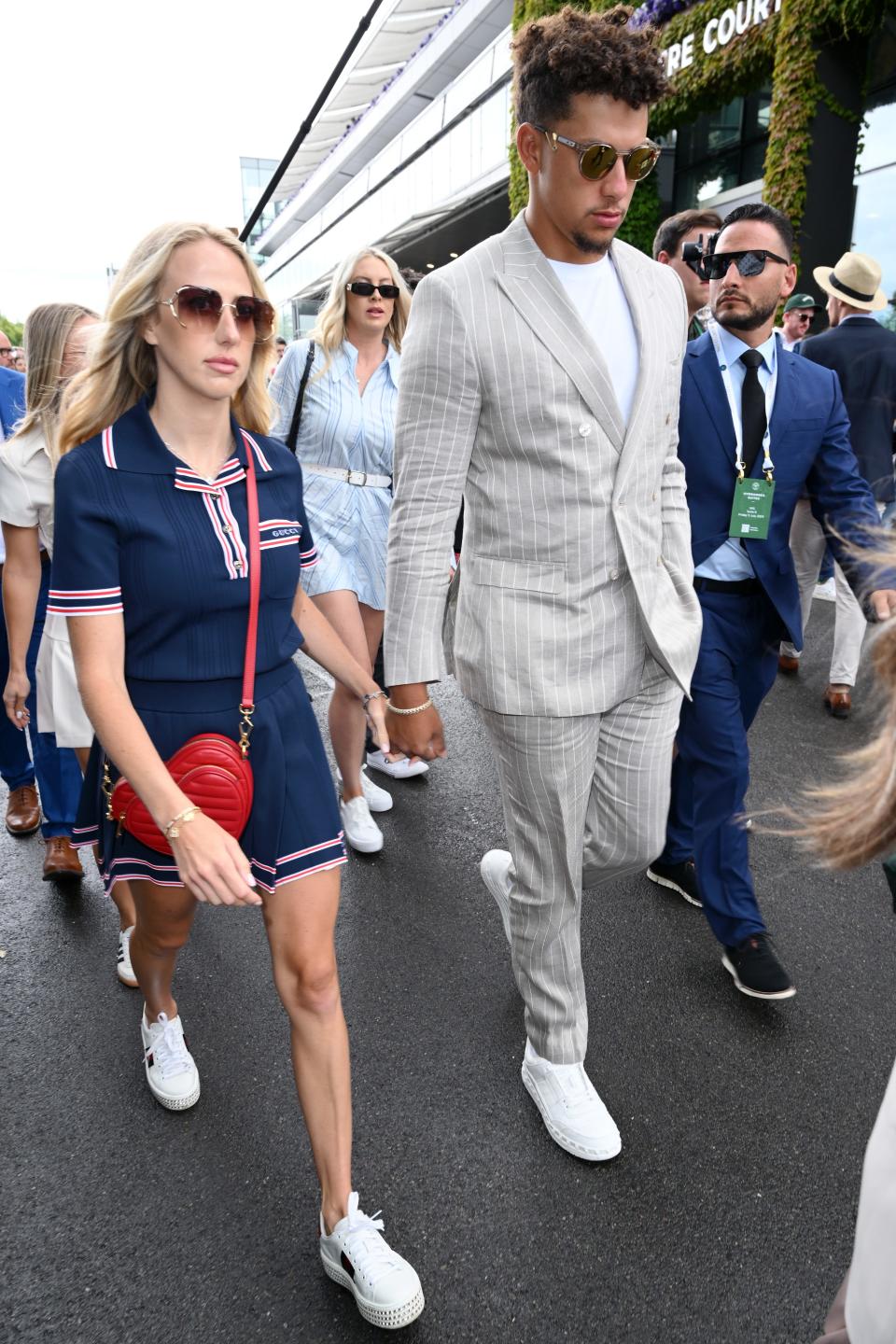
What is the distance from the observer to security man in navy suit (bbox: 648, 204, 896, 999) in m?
3.03

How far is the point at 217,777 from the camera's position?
189cm

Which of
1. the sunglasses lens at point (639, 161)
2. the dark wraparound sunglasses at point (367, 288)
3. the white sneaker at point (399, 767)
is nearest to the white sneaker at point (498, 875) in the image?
the white sneaker at point (399, 767)

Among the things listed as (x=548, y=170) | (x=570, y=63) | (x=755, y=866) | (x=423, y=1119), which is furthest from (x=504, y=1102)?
(x=570, y=63)

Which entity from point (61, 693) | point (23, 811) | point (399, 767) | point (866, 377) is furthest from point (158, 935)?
point (866, 377)

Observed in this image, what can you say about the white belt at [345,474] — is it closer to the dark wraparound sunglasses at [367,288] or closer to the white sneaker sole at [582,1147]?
the dark wraparound sunglasses at [367,288]

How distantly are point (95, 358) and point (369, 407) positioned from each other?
2.14m

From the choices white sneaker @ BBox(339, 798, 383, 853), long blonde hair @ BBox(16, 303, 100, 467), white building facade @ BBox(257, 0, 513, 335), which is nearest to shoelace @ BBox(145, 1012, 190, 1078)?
white sneaker @ BBox(339, 798, 383, 853)

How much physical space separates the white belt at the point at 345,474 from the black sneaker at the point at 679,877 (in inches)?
78.5

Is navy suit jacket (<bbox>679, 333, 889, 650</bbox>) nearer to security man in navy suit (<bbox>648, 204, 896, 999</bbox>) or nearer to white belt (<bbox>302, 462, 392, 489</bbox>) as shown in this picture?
security man in navy suit (<bbox>648, 204, 896, 999</bbox>)

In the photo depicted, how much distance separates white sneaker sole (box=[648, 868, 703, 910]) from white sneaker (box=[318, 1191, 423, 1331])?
6.40ft

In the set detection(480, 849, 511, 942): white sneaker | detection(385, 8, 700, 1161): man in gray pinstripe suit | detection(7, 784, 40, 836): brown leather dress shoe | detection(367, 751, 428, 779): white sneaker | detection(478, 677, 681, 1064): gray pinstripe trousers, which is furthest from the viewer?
detection(367, 751, 428, 779): white sneaker

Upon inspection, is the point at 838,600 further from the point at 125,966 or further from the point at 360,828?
the point at 125,966

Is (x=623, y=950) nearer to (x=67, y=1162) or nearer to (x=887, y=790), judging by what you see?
(x=67, y=1162)

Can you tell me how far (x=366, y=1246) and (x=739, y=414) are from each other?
2.54 metres
